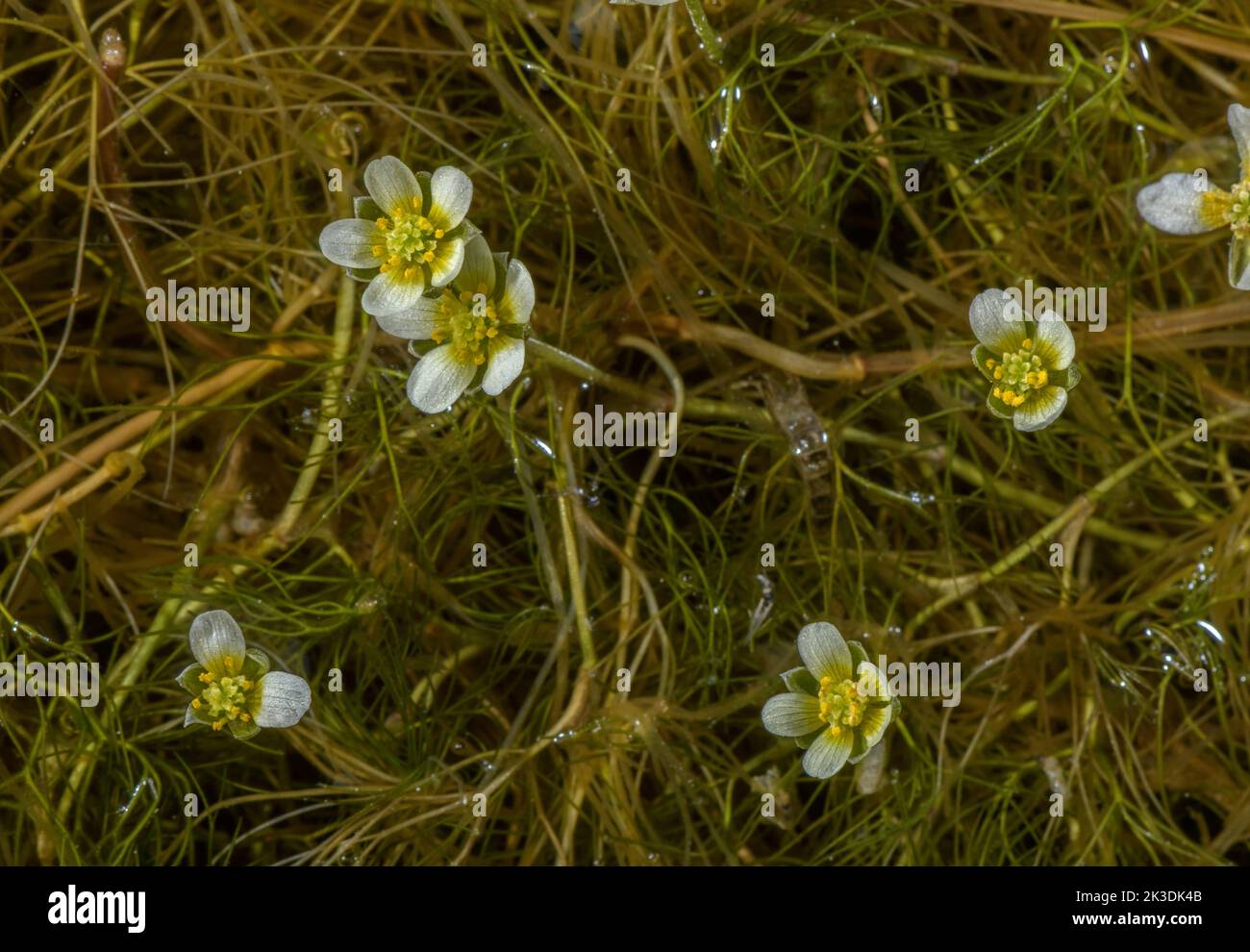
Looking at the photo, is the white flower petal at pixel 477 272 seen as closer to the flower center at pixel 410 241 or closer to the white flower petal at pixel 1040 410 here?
the flower center at pixel 410 241

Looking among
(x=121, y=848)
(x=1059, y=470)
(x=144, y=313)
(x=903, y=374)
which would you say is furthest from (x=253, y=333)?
(x=1059, y=470)

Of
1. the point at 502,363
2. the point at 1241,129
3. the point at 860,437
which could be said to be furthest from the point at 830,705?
the point at 1241,129

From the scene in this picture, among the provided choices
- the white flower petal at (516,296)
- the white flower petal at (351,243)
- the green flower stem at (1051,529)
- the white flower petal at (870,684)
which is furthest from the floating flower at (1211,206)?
the white flower petal at (351,243)

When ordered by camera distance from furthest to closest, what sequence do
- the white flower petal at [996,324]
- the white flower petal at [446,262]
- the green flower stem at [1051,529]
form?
the green flower stem at [1051,529]
the white flower petal at [996,324]
the white flower petal at [446,262]

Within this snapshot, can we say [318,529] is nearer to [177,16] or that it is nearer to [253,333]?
[253,333]

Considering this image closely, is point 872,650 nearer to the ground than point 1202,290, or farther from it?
nearer to the ground

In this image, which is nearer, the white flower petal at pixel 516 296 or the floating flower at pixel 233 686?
the white flower petal at pixel 516 296

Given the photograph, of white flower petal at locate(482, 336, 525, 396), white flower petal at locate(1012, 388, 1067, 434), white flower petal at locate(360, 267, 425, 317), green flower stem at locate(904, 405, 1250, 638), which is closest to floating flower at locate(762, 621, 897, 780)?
green flower stem at locate(904, 405, 1250, 638)
